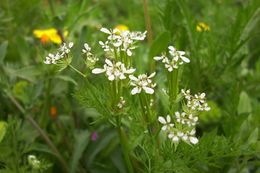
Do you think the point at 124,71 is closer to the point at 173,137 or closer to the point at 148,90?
the point at 148,90

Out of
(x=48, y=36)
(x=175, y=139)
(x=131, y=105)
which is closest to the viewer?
(x=175, y=139)

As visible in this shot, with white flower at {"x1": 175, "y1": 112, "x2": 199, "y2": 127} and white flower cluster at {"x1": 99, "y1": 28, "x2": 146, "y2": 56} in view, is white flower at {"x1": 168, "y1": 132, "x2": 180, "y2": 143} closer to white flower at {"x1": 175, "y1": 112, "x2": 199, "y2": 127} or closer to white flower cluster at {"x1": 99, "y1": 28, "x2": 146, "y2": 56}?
white flower at {"x1": 175, "y1": 112, "x2": 199, "y2": 127}

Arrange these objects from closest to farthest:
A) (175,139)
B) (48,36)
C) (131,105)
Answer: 1. (175,139)
2. (131,105)
3. (48,36)

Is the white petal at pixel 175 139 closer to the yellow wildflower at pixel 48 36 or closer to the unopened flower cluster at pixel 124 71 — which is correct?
the unopened flower cluster at pixel 124 71

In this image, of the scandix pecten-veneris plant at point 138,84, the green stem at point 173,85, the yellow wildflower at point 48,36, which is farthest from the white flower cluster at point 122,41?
the yellow wildflower at point 48,36

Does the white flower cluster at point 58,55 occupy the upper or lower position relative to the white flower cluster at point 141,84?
upper


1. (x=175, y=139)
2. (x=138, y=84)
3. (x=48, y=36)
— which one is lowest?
(x=175, y=139)

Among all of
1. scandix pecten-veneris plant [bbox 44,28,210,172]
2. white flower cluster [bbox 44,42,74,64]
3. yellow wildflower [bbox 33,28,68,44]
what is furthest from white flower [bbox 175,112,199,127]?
yellow wildflower [bbox 33,28,68,44]

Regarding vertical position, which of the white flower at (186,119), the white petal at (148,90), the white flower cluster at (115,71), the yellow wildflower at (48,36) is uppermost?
the yellow wildflower at (48,36)

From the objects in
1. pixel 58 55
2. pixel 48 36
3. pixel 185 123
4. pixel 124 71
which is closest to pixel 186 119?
pixel 185 123

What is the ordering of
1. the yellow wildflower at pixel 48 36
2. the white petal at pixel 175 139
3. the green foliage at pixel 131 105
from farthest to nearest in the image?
the yellow wildflower at pixel 48 36, the green foliage at pixel 131 105, the white petal at pixel 175 139

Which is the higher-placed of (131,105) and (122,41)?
(122,41)

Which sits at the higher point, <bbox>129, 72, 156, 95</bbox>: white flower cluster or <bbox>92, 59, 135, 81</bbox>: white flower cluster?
<bbox>92, 59, 135, 81</bbox>: white flower cluster
